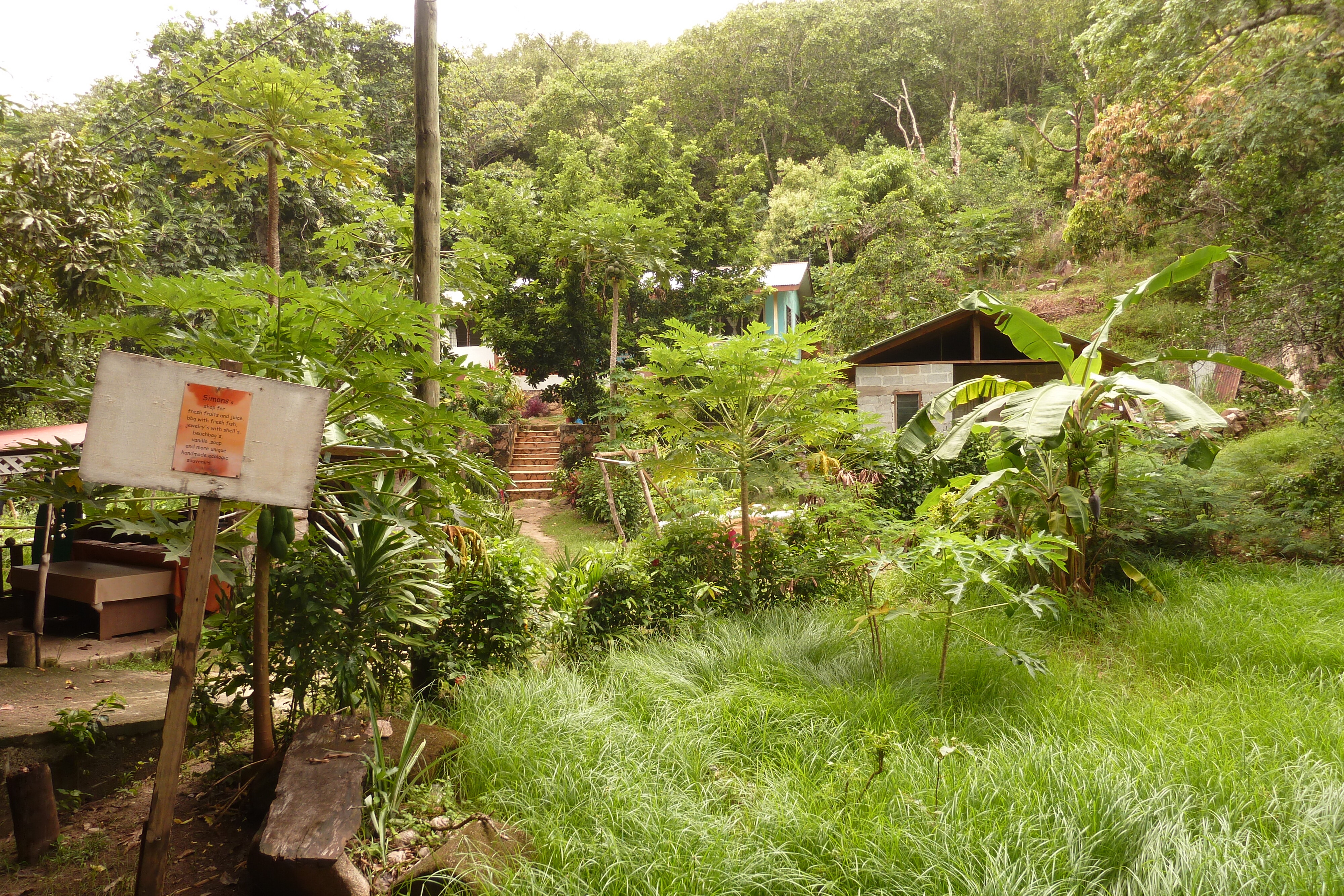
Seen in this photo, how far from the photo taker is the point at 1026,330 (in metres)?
6.16

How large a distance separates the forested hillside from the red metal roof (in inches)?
16.3

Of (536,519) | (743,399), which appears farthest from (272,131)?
(536,519)

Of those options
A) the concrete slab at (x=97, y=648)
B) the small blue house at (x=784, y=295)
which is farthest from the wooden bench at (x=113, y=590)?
the small blue house at (x=784, y=295)

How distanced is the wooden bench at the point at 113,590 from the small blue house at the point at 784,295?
17623 millimetres

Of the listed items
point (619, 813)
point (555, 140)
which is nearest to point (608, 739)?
point (619, 813)

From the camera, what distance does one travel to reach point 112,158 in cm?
835

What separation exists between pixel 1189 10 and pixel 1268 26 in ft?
8.74

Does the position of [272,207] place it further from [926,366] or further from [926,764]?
[926,366]

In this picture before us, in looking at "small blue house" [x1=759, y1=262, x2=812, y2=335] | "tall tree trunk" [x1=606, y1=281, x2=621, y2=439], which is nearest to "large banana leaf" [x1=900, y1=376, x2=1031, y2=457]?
"tall tree trunk" [x1=606, y1=281, x2=621, y2=439]

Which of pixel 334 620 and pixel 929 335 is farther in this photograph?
pixel 929 335

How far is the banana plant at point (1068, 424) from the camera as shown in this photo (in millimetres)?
5109

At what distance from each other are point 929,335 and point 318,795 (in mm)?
12776

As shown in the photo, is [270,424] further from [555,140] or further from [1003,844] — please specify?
[555,140]

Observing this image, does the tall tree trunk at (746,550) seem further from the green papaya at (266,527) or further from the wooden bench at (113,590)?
the wooden bench at (113,590)
